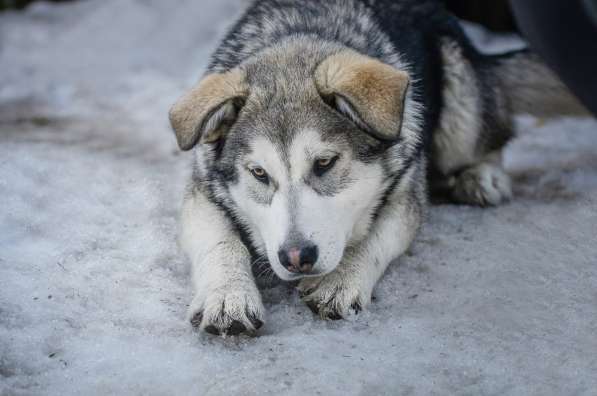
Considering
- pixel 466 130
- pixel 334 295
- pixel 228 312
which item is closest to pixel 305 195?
pixel 334 295

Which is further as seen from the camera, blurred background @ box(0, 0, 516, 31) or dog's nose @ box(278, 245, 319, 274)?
blurred background @ box(0, 0, 516, 31)

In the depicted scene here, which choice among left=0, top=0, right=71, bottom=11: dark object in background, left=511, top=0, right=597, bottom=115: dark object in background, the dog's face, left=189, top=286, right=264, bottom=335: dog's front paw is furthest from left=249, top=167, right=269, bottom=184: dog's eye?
left=0, top=0, right=71, bottom=11: dark object in background

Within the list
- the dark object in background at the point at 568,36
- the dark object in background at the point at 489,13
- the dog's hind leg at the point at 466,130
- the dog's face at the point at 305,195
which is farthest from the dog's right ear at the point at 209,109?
the dark object in background at the point at 489,13

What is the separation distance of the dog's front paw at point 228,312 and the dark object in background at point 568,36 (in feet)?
5.44

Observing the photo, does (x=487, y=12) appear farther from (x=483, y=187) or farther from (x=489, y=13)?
(x=483, y=187)

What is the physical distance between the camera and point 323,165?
11.7 ft

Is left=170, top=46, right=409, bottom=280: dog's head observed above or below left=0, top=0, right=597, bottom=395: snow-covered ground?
above

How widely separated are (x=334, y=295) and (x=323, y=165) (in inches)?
23.8

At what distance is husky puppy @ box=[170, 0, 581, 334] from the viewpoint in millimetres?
3414

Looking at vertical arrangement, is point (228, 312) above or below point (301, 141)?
below

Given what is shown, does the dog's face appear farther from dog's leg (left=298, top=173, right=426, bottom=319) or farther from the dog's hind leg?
the dog's hind leg

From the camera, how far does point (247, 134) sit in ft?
12.1

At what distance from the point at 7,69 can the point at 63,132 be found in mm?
1667

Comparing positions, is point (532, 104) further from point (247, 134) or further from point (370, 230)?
point (247, 134)
